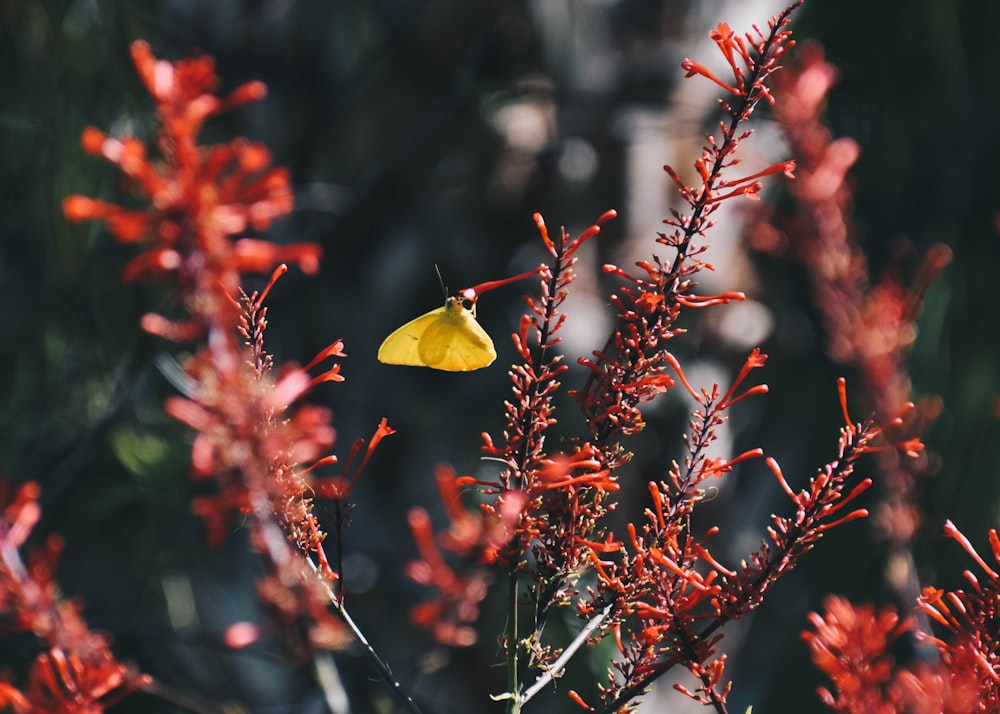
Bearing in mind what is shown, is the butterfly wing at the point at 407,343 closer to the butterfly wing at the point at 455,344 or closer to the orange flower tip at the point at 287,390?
the butterfly wing at the point at 455,344

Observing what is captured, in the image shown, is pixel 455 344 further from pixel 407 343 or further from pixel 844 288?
pixel 844 288

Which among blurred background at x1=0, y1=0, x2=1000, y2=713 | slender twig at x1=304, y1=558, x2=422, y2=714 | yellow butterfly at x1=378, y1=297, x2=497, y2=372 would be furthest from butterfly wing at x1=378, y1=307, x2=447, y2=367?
blurred background at x1=0, y1=0, x2=1000, y2=713

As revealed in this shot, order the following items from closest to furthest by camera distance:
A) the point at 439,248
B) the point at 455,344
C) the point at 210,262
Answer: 1. the point at 210,262
2. the point at 455,344
3. the point at 439,248

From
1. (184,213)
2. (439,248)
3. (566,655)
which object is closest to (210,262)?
(184,213)

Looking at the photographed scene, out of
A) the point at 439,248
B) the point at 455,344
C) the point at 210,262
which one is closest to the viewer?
the point at 210,262

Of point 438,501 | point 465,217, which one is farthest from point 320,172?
point 438,501

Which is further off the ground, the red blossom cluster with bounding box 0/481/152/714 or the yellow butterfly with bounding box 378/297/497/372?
the yellow butterfly with bounding box 378/297/497/372

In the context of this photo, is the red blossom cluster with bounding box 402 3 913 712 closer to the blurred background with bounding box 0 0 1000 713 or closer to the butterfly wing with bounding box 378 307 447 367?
the butterfly wing with bounding box 378 307 447 367

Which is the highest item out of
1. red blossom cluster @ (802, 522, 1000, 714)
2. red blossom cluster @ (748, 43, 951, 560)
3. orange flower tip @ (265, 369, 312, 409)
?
red blossom cluster @ (748, 43, 951, 560)
